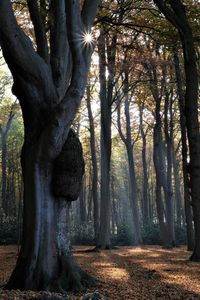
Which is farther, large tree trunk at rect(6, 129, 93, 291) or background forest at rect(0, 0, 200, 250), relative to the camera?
background forest at rect(0, 0, 200, 250)

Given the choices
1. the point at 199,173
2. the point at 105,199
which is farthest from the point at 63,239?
the point at 105,199

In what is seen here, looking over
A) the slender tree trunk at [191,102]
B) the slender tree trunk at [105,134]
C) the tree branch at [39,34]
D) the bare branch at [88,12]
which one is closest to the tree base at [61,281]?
the tree branch at [39,34]

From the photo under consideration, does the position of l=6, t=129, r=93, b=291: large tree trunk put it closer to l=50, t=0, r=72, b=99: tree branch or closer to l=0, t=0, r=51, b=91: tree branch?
l=0, t=0, r=51, b=91: tree branch

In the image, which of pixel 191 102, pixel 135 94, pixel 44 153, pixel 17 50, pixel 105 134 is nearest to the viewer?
pixel 17 50

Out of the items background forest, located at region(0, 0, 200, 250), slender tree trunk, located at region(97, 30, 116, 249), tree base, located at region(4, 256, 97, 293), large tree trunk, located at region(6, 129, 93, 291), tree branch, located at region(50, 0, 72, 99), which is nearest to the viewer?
tree base, located at region(4, 256, 97, 293)

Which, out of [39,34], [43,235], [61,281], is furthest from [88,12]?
[61,281]

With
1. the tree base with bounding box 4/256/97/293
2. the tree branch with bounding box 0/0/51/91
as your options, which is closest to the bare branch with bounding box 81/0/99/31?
the tree branch with bounding box 0/0/51/91

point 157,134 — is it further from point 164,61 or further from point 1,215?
point 1,215

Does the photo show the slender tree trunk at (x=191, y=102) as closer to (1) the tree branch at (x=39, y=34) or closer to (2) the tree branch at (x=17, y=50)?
(1) the tree branch at (x=39, y=34)

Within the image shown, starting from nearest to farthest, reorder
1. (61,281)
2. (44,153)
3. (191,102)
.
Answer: (61,281) < (44,153) < (191,102)

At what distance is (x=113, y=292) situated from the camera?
5859 mm

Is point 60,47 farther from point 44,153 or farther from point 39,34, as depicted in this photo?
point 44,153

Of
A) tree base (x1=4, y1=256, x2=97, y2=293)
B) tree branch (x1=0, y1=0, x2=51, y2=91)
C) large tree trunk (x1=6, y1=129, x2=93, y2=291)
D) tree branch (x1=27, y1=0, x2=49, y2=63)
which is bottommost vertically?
tree base (x1=4, y1=256, x2=97, y2=293)

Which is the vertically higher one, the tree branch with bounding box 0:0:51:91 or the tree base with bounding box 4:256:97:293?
the tree branch with bounding box 0:0:51:91
